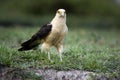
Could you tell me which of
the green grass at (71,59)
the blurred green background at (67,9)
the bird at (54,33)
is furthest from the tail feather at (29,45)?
the blurred green background at (67,9)

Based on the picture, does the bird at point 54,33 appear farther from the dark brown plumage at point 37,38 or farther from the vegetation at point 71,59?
the vegetation at point 71,59

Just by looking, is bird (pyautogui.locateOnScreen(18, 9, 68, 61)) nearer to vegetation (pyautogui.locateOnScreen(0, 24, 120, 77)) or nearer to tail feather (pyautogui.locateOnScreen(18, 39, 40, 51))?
tail feather (pyautogui.locateOnScreen(18, 39, 40, 51))

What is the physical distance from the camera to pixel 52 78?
803cm

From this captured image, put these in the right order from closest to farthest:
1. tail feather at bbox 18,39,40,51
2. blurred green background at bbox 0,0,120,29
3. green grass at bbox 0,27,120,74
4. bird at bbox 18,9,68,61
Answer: green grass at bbox 0,27,120,74
bird at bbox 18,9,68,61
tail feather at bbox 18,39,40,51
blurred green background at bbox 0,0,120,29

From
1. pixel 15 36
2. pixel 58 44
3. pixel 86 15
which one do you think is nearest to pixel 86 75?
pixel 58 44

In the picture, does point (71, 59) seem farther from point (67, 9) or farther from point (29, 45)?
point (67, 9)

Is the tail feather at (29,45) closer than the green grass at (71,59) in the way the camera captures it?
No

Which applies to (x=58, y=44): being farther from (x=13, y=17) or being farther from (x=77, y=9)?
(x=77, y=9)

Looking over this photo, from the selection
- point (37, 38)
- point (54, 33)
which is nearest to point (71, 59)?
point (54, 33)

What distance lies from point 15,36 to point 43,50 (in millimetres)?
4395

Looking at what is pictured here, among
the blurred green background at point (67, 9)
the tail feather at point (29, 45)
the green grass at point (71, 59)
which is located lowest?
the green grass at point (71, 59)

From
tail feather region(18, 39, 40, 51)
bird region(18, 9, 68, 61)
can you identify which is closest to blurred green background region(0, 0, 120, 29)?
tail feather region(18, 39, 40, 51)

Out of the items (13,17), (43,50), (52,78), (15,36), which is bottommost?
(52,78)

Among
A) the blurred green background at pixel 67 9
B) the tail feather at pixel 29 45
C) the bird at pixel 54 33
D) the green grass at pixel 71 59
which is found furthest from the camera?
the blurred green background at pixel 67 9
